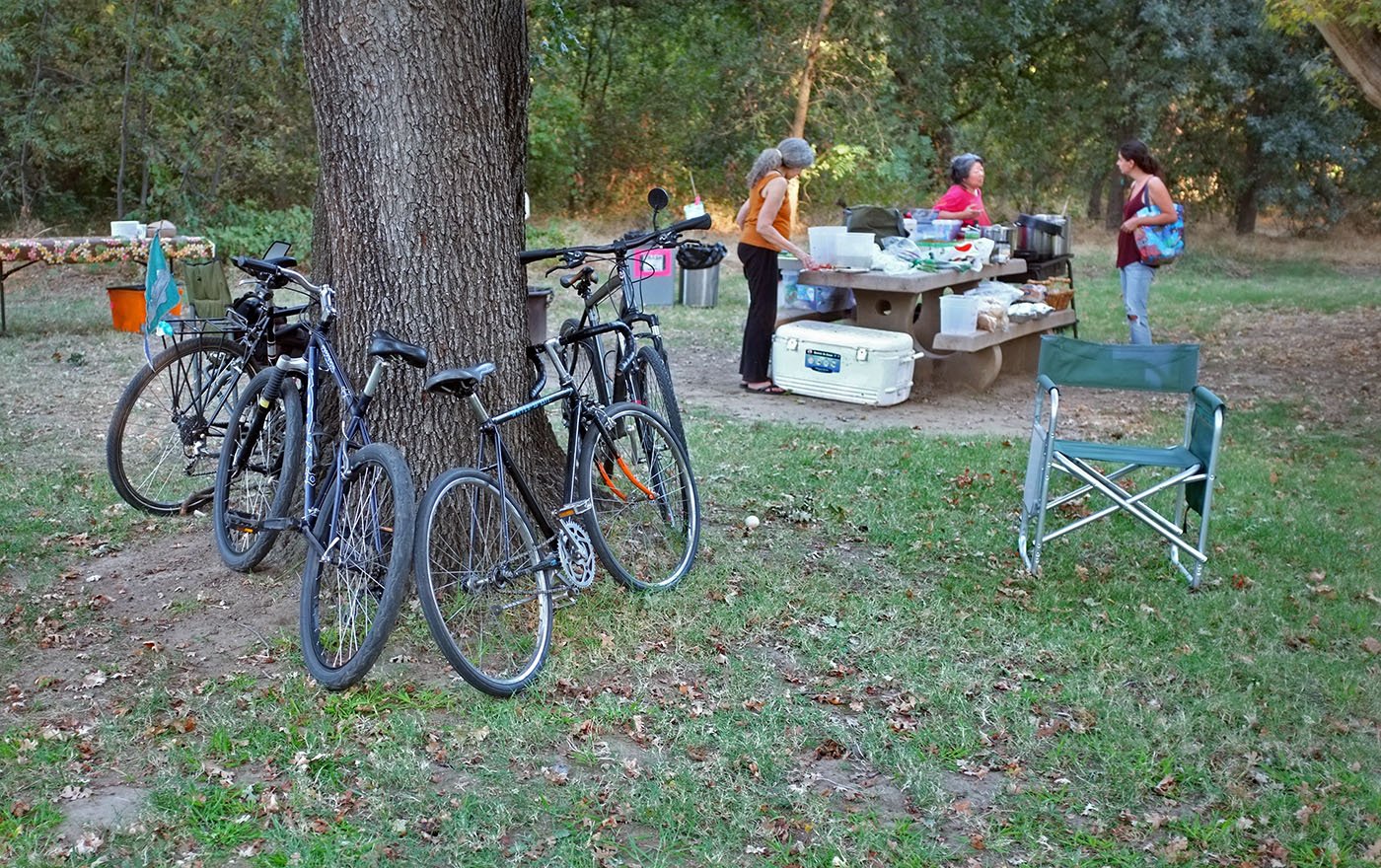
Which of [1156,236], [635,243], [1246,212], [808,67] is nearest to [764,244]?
[1156,236]

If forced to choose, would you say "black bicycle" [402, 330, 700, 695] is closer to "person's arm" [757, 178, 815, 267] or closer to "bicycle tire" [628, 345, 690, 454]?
"bicycle tire" [628, 345, 690, 454]

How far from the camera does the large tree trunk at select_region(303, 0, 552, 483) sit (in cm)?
426

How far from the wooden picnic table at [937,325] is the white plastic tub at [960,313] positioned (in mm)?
108

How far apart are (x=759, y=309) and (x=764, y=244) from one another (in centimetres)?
51

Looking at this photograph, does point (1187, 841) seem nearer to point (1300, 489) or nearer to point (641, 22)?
point (1300, 489)

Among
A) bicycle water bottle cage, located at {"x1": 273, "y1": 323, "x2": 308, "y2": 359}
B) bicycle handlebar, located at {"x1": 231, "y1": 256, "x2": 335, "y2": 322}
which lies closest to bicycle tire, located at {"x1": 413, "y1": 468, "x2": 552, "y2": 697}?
bicycle handlebar, located at {"x1": 231, "y1": 256, "x2": 335, "y2": 322}

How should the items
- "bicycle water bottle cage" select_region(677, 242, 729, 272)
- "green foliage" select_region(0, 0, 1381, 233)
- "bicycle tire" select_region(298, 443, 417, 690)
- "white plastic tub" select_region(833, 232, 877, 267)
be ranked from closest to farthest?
"bicycle tire" select_region(298, 443, 417, 690), "bicycle water bottle cage" select_region(677, 242, 729, 272), "white plastic tub" select_region(833, 232, 877, 267), "green foliage" select_region(0, 0, 1381, 233)

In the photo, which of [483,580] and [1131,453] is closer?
[483,580]

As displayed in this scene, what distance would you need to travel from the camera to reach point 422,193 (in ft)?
14.2

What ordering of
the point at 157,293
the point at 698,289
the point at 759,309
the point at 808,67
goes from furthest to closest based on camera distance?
the point at 808,67
the point at 698,289
the point at 759,309
the point at 157,293

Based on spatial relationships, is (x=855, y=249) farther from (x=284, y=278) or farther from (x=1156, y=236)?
(x=284, y=278)

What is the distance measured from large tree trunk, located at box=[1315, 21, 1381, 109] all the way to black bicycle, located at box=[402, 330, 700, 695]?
23.9ft

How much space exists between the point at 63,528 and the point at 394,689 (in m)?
2.35

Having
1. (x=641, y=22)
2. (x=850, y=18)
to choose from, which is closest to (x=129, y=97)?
(x=641, y=22)
